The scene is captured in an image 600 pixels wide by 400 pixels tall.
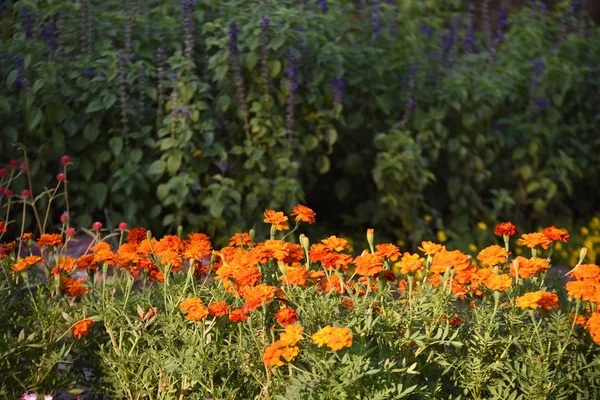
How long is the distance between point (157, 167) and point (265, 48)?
0.85 meters

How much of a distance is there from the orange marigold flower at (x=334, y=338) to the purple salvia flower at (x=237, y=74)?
111 inches

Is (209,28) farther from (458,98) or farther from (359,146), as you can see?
(458,98)

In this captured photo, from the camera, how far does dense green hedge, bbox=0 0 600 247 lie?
4605mm

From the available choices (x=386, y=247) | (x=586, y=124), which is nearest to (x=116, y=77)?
(x=386, y=247)

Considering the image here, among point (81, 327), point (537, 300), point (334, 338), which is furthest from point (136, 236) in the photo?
point (537, 300)

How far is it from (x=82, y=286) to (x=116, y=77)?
6.78 ft

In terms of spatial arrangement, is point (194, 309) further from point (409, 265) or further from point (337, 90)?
point (337, 90)

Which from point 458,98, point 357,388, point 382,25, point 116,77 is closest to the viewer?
point 357,388

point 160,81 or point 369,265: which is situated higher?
point 369,265

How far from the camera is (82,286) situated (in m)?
2.78

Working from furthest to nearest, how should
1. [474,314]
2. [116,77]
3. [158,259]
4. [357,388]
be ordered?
[116,77]
[158,259]
[474,314]
[357,388]

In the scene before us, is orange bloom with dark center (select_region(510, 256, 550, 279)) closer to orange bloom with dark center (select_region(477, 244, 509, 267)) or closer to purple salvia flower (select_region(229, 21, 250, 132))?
orange bloom with dark center (select_region(477, 244, 509, 267))

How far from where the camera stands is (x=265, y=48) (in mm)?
4781

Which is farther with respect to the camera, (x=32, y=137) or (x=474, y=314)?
(x=32, y=137)
